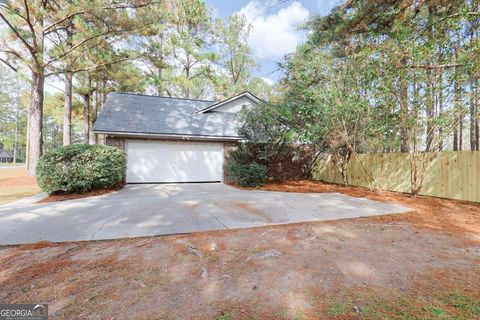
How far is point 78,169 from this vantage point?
749cm

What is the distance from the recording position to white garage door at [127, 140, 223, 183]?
10.1 metres

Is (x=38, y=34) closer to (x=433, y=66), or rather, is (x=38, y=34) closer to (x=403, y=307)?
(x=403, y=307)

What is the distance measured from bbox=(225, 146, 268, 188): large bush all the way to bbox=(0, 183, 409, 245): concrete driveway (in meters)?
2.27

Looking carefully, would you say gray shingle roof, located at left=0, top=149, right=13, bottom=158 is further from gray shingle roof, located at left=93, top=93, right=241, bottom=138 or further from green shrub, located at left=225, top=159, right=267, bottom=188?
green shrub, located at left=225, top=159, right=267, bottom=188

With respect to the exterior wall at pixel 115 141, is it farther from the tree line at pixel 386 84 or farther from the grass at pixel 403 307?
the grass at pixel 403 307

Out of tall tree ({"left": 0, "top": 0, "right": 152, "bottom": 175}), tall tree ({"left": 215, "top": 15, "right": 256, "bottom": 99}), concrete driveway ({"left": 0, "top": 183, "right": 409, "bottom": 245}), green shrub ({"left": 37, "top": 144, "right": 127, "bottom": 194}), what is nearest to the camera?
concrete driveway ({"left": 0, "top": 183, "right": 409, "bottom": 245})

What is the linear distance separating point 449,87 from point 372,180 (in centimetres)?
420

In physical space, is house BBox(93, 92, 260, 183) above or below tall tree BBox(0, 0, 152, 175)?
below

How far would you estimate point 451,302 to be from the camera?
2289mm

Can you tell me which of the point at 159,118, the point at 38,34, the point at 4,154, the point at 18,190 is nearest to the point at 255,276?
the point at 159,118

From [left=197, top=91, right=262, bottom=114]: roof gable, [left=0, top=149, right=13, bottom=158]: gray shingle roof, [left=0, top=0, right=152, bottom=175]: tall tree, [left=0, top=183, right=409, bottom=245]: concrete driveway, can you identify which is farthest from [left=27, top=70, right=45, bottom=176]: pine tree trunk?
[left=0, top=149, right=13, bottom=158]: gray shingle roof

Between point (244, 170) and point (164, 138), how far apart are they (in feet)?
13.0

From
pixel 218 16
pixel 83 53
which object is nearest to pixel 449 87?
pixel 83 53

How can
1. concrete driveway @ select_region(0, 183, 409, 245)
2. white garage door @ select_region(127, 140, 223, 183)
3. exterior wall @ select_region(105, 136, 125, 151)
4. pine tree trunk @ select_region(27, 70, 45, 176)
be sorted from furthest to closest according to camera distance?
pine tree trunk @ select_region(27, 70, 45, 176)
white garage door @ select_region(127, 140, 223, 183)
exterior wall @ select_region(105, 136, 125, 151)
concrete driveway @ select_region(0, 183, 409, 245)
